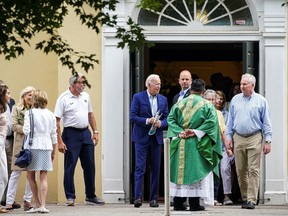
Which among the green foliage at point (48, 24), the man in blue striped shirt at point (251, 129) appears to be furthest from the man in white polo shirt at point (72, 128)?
the green foliage at point (48, 24)

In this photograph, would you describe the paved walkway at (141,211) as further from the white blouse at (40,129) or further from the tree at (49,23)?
the tree at (49,23)

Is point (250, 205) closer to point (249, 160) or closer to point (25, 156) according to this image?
point (249, 160)

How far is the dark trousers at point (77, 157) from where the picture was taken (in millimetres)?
22266

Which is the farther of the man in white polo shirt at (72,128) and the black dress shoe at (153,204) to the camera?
the man in white polo shirt at (72,128)

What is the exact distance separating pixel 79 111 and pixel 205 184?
306 centimetres

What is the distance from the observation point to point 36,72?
951 inches

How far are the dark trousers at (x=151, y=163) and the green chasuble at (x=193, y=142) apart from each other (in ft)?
5.56

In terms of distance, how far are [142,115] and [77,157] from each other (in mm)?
1246

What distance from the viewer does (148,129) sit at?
21.9m

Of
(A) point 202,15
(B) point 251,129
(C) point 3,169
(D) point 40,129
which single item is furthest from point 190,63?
(C) point 3,169

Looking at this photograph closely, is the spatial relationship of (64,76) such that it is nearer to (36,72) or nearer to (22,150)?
(36,72)

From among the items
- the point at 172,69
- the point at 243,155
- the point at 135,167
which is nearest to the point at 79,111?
the point at 135,167

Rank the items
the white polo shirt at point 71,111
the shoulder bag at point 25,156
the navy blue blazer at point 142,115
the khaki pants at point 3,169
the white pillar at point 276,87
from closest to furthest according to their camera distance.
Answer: the khaki pants at point 3,169 < the shoulder bag at point 25,156 < the navy blue blazer at point 142,115 < the white polo shirt at point 71,111 < the white pillar at point 276,87

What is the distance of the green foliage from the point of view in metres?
13.7
